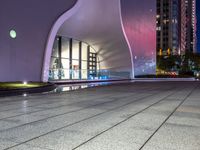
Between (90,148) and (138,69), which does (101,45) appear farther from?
(90,148)

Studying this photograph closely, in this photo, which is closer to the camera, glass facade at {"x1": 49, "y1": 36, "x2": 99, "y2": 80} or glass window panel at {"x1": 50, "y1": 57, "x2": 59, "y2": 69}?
glass facade at {"x1": 49, "y1": 36, "x2": 99, "y2": 80}

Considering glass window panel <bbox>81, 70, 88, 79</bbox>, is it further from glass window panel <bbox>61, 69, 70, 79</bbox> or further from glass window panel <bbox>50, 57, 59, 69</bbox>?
glass window panel <bbox>50, 57, 59, 69</bbox>

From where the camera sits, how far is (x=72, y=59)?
3866 centimetres

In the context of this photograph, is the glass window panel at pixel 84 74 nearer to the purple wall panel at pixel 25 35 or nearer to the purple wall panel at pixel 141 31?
the purple wall panel at pixel 141 31

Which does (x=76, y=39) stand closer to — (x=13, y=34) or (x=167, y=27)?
(x=13, y=34)

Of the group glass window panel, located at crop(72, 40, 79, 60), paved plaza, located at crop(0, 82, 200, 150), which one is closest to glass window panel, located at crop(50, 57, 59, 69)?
glass window panel, located at crop(72, 40, 79, 60)

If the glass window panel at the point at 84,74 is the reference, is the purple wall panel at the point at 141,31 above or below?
above

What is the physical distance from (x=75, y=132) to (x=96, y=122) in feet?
3.90

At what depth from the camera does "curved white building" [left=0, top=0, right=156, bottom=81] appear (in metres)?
21.6

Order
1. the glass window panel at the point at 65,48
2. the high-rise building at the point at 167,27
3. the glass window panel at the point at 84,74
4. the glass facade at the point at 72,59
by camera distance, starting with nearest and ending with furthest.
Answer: the glass facade at the point at 72,59, the glass window panel at the point at 84,74, the glass window panel at the point at 65,48, the high-rise building at the point at 167,27

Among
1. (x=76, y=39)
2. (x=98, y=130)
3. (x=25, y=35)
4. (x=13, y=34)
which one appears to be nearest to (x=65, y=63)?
(x=76, y=39)

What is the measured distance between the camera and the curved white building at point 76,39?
21.6 m

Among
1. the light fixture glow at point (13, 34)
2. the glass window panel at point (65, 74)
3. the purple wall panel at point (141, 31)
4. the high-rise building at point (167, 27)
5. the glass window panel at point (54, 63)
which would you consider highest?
the high-rise building at point (167, 27)

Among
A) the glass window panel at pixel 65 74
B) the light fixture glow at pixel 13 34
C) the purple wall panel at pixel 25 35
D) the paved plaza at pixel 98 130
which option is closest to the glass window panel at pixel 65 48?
the glass window panel at pixel 65 74
